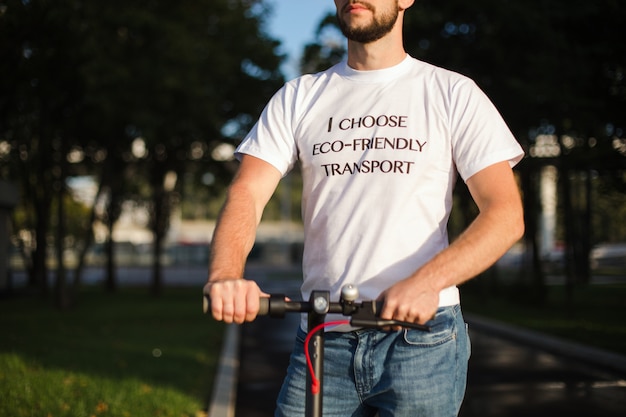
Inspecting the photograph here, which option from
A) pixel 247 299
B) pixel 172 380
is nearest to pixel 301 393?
pixel 247 299

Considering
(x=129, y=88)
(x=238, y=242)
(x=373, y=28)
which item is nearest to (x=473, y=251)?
(x=238, y=242)

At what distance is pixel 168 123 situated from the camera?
21.4 meters

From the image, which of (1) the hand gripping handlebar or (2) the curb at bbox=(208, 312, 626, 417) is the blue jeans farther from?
→ (2) the curb at bbox=(208, 312, 626, 417)

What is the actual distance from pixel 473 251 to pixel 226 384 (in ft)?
24.2

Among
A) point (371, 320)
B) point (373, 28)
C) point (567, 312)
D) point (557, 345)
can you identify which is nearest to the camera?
point (371, 320)

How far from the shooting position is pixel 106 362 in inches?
409

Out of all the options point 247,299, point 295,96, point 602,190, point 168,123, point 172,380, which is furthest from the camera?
point 168,123

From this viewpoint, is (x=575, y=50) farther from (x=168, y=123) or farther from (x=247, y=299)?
(x=247, y=299)

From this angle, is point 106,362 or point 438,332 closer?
point 438,332

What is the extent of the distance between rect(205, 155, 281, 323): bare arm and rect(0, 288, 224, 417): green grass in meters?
4.88

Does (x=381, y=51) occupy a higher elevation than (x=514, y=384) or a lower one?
higher

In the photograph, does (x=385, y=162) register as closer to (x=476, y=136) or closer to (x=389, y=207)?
(x=389, y=207)

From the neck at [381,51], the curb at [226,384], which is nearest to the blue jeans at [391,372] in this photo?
the neck at [381,51]

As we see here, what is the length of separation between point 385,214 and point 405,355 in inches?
16.6
